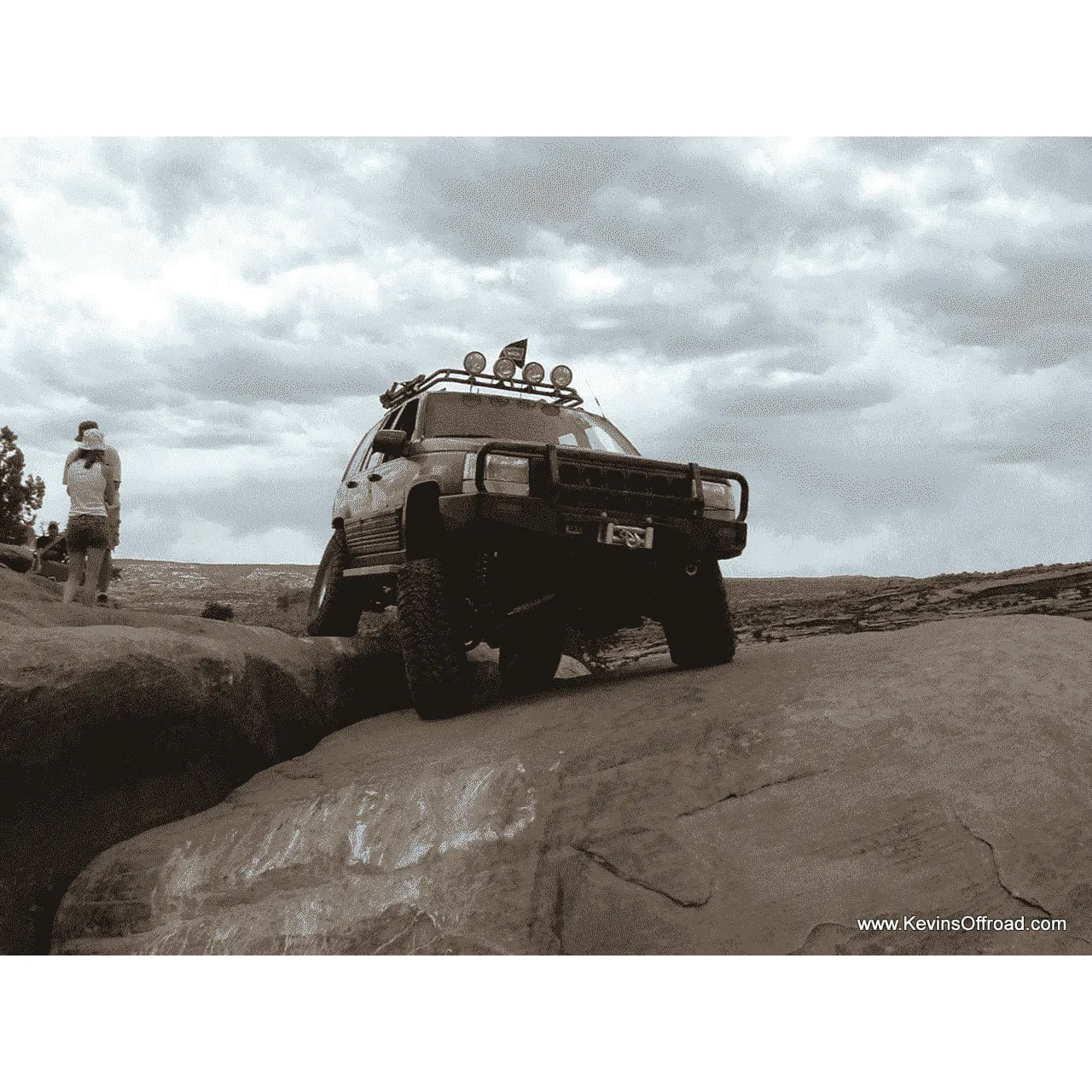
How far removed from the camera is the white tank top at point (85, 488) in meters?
7.84

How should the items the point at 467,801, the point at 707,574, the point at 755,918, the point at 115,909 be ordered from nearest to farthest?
the point at 755,918, the point at 467,801, the point at 115,909, the point at 707,574

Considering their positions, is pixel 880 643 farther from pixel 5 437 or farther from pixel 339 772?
pixel 5 437

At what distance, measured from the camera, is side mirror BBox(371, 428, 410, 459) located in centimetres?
627

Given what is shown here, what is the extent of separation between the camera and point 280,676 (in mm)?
6449

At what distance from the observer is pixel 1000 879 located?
3.70 meters

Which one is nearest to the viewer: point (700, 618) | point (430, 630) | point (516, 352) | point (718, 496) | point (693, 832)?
point (693, 832)

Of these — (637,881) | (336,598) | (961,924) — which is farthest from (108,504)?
(961,924)

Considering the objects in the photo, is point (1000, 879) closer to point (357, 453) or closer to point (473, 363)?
point (473, 363)

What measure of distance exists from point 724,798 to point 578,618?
227 cm

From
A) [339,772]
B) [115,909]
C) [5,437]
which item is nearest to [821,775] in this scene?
[339,772]

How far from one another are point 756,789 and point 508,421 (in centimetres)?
332

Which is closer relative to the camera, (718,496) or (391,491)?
(718,496)

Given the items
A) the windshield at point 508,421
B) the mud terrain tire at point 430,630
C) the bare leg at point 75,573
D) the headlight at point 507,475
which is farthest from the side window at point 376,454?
the bare leg at point 75,573

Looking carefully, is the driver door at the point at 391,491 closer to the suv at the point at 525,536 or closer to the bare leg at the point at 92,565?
the suv at the point at 525,536
